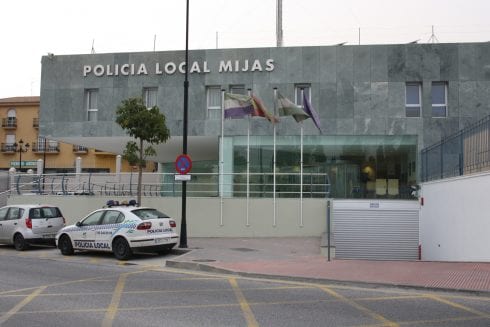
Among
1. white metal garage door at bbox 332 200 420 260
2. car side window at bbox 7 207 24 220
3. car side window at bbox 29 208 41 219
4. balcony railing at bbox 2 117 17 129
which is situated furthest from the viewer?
balcony railing at bbox 2 117 17 129

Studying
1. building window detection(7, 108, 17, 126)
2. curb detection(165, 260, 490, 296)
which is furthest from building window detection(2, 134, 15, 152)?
curb detection(165, 260, 490, 296)

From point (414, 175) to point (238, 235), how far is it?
770cm

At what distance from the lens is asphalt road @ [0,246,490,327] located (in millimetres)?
7910

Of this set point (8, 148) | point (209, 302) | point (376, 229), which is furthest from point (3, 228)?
point (8, 148)

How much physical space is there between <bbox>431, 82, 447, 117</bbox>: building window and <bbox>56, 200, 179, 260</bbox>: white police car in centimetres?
1330

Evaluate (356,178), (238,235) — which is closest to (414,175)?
(356,178)

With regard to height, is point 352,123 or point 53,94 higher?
point 53,94

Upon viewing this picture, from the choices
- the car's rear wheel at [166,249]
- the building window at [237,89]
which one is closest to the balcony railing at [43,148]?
the building window at [237,89]

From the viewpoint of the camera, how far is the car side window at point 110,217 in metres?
15.9

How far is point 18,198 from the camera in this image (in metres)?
24.5

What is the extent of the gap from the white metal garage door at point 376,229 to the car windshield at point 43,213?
32.9 feet

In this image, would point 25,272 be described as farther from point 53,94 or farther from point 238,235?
point 53,94

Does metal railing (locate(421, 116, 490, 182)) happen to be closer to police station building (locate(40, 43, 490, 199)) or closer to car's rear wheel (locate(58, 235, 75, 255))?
police station building (locate(40, 43, 490, 199))

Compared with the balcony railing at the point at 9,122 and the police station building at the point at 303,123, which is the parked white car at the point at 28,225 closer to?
the police station building at the point at 303,123
